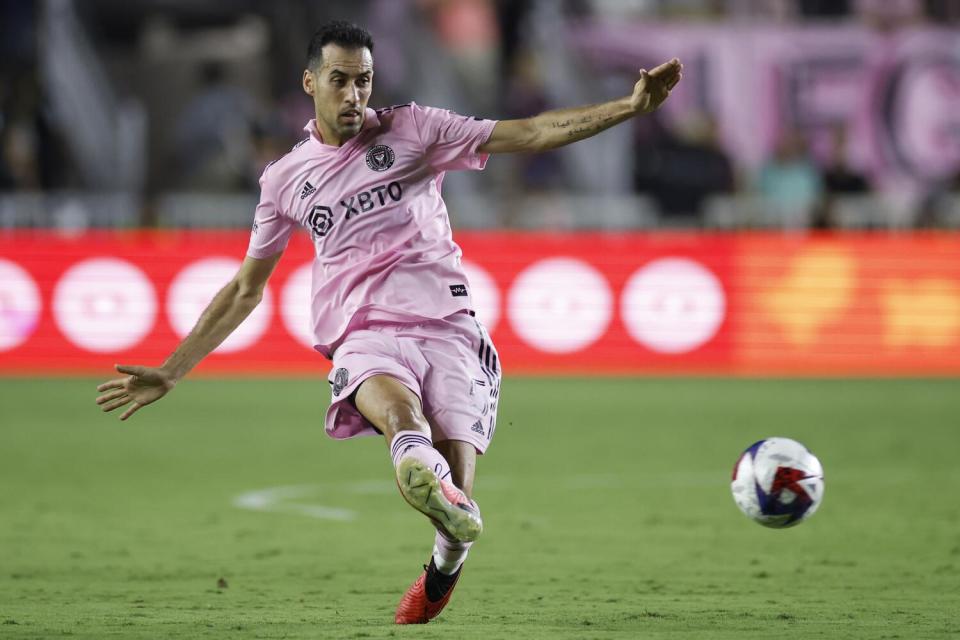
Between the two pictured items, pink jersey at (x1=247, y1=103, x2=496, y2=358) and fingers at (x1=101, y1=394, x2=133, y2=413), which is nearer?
pink jersey at (x1=247, y1=103, x2=496, y2=358)

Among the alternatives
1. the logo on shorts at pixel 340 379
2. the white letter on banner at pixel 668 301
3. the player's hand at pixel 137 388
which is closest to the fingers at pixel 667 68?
the logo on shorts at pixel 340 379

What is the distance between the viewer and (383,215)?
6.66 metres

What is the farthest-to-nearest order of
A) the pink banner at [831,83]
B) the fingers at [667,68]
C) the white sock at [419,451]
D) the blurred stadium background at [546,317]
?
the pink banner at [831,83], the blurred stadium background at [546,317], the fingers at [667,68], the white sock at [419,451]

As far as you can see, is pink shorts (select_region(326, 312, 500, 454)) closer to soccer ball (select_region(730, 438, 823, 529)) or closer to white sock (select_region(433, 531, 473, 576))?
white sock (select_region(433, 531, 473, 576))

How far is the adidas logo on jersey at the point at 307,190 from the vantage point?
6730 millimetres

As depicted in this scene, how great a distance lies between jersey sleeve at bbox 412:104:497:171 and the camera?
21.8 ft

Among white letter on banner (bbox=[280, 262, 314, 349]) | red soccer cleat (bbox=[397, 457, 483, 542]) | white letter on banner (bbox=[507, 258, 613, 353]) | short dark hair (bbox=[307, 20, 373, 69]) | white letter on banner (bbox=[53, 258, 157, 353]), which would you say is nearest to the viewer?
red soccer cleat (bbox=[397, 457, 483, 542])

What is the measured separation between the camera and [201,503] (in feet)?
34.7

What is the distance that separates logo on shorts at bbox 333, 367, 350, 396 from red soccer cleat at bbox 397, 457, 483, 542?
0.79 m

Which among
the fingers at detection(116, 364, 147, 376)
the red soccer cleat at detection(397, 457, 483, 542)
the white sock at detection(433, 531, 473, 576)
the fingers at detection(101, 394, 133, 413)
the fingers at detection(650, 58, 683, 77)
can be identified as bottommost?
the white sock at detection(433, 531, 473, 576)

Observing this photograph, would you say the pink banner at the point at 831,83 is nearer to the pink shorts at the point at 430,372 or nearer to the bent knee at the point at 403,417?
the pink shorts at the point at 430,372

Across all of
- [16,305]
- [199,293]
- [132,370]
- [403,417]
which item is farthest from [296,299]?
[403,417]

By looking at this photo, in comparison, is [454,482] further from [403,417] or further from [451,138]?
[451,138]

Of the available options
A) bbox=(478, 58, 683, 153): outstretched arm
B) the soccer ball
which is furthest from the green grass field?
bbox=(478, 58, 683, 153): outstretched arm
